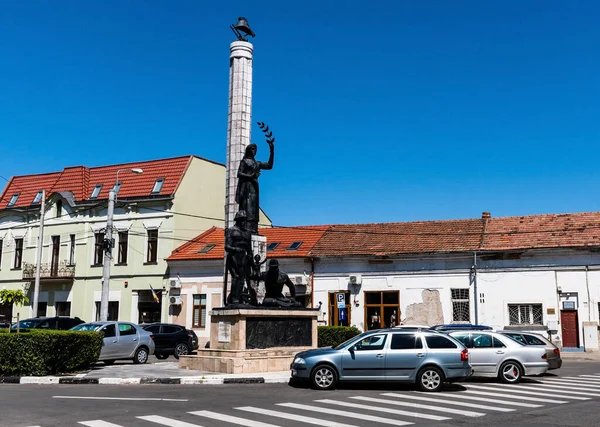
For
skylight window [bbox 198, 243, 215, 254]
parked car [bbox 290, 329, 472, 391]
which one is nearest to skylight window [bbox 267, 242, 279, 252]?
skylight window [bbox 198, 243, 215, 254]

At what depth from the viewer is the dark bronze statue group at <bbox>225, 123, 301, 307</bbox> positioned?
20.6 m

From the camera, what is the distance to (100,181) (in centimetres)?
4497

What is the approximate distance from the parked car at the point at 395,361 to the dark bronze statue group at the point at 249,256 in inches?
191

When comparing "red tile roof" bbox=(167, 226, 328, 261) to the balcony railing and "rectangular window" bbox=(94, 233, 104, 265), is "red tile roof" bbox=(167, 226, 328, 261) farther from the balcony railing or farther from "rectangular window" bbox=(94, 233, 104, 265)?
the balcony railing

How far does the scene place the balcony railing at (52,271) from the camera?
42.5 m

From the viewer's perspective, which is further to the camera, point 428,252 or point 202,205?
point 202,205

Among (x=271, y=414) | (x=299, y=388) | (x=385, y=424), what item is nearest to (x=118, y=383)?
(x=299, y=388)

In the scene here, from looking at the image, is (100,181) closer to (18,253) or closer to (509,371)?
(18,253)


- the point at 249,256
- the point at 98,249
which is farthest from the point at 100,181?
the point at 249,256

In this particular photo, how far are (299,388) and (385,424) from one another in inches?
218

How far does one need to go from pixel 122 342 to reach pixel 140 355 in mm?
1009

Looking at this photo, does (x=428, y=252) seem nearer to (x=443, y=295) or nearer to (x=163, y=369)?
(x=443, y=295)

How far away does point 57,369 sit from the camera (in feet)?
61.9

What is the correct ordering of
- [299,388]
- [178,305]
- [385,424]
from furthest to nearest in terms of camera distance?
[178,305], [299,388], [385,424]
